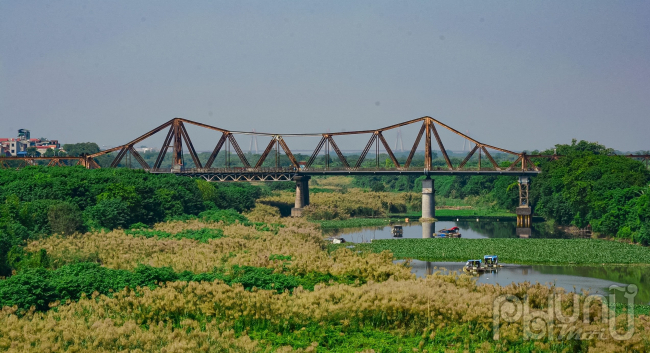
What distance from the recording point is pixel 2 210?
56.2 m

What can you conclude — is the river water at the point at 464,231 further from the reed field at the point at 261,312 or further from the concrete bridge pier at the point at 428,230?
the reed field at the point at 261,312

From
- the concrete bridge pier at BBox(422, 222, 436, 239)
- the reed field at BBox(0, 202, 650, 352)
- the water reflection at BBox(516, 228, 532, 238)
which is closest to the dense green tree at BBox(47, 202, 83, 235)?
the reed field at BBox(0, 202, 650, 352)

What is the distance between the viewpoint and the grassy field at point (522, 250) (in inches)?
2509

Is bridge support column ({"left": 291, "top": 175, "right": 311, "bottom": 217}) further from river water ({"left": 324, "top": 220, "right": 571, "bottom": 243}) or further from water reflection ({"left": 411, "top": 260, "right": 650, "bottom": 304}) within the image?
A: water reflection ({"left": 411, "top": 260, "right": 650, "bottom": 304})

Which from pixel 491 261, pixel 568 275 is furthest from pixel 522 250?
pixel 568 275

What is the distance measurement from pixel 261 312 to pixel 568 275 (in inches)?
1263

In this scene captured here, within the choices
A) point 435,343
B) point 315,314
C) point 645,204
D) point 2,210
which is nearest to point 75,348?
point 315,314

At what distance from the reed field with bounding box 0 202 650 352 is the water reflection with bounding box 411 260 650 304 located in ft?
45.6

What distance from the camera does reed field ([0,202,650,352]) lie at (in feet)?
89.8

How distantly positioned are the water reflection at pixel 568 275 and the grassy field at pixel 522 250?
2585mm

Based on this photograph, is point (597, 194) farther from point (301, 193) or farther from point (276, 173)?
point (276, 173)

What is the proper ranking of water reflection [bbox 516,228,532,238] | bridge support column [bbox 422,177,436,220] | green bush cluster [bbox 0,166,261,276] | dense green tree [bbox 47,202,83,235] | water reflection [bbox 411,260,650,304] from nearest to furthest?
1. water reflection [bbox 411,260,650,304]
2. green bush cluster [bbox 0,166,261,276]
3. dense green tree [bbox 47,202,83,235]
4. water reflection [bbox 516,228,532,238]
5. bridge support column [bbox 422,177,436,220]

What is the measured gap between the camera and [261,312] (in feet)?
107

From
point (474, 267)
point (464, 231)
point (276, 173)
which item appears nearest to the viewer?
point (474, 267)
